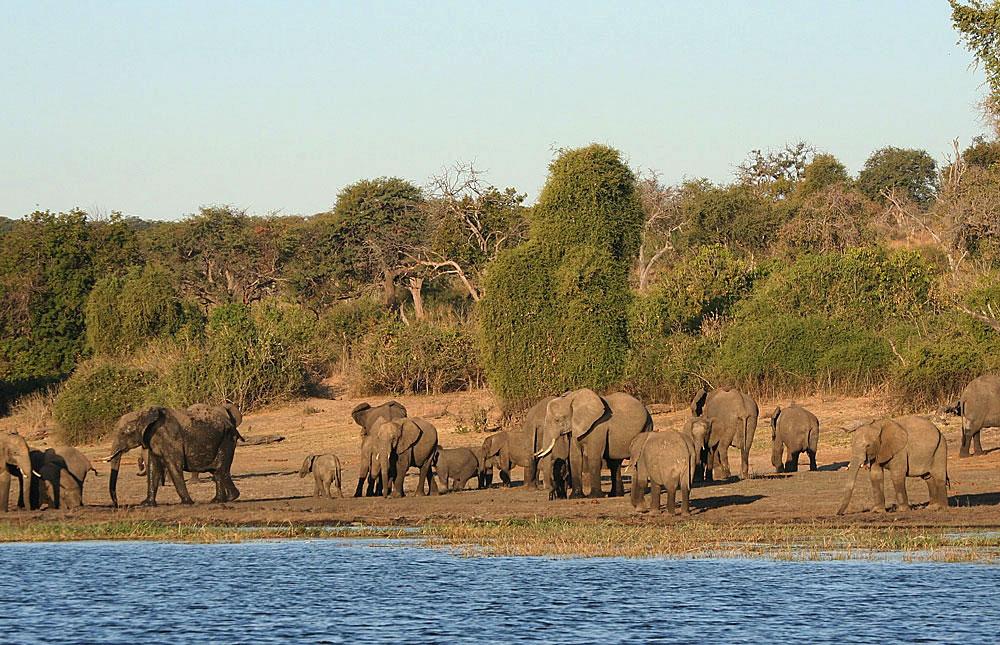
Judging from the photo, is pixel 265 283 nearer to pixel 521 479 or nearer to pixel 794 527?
pixel 521 479

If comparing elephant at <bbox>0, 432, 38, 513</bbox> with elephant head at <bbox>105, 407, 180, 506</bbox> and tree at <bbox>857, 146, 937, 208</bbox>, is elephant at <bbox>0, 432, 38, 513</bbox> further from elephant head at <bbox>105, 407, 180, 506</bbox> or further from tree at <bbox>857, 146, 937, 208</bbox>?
tree at <bbox>857, 146, 937, 208</bbox>

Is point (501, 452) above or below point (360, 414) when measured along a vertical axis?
below

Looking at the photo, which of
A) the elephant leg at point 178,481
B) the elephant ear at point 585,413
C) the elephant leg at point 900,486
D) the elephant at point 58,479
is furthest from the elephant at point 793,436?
the elephant at point 58,479

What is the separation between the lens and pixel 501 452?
2975 cm

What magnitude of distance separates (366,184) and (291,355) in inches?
793

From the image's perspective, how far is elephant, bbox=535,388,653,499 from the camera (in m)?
26.4

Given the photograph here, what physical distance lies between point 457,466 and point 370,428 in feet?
6.00

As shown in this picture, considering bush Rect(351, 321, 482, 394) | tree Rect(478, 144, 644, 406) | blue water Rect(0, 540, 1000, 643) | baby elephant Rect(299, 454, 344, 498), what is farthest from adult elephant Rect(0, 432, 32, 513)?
bush Rect(351, 321, 482, 394)

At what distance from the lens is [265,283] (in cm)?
6738

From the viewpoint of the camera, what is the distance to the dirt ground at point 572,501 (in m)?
23.7

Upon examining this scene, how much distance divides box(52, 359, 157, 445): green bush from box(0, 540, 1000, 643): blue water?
23.5m

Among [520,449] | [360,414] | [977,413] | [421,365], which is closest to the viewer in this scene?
[520,449]

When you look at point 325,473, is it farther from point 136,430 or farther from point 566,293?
point 566,293

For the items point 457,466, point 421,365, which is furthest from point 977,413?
point 421,365
